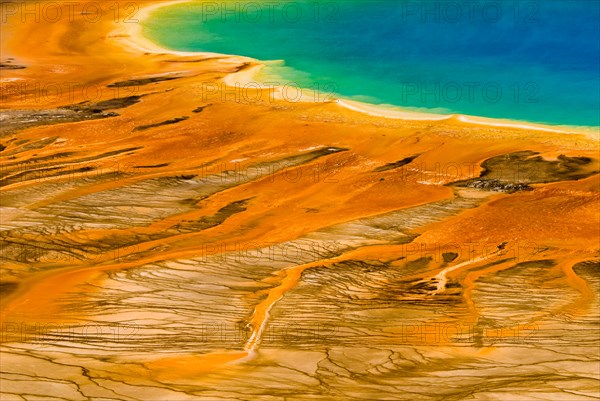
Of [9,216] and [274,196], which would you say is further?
[274,196]

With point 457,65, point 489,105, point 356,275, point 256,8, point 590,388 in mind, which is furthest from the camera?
point 256,8

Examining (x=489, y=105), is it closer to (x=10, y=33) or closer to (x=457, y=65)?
(x=457, y=65)

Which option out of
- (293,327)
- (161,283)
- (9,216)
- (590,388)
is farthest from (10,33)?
(590,388)

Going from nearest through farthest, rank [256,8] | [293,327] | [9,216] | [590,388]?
[590,388] → [293,327] → [9,216] → [256,8]

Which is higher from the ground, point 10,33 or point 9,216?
point 10,33

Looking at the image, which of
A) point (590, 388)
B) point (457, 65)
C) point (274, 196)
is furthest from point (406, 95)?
point (590, 388)

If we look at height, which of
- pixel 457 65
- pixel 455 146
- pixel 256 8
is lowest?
pixel 455 146
